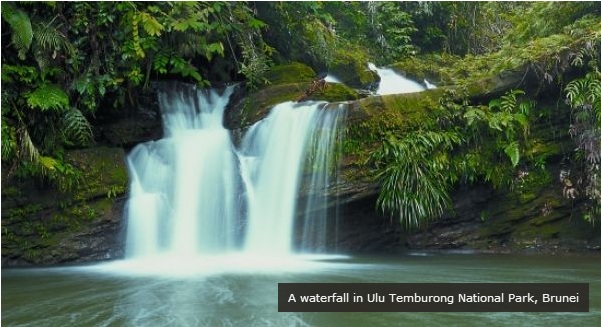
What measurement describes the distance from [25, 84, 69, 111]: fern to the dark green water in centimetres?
203

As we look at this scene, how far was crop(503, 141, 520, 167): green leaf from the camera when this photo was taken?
7.08m

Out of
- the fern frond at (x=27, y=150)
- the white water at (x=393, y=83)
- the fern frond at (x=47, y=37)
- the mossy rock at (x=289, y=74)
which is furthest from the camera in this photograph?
the white water at (x=393, y=83)

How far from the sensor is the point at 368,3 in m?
12.4

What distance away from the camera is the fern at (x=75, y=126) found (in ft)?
23.1

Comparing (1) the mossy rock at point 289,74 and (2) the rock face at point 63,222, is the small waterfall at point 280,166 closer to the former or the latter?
(1) the mossy rock at point 289,74

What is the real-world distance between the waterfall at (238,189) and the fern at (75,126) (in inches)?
28.3

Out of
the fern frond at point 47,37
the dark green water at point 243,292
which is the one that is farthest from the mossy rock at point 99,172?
the fern frond at point 47,37

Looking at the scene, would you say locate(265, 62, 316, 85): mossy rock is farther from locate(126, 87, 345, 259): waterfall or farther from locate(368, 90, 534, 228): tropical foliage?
locate(368, 90, 534, 228): tropical foliage

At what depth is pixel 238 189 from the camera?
715cm

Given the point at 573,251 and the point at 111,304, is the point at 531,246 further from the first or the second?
the point at 111,304

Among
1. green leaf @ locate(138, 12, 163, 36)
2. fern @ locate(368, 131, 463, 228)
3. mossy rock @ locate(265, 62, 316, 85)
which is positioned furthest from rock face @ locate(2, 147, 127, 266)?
fern @ locate(368, 131, 463, 228)

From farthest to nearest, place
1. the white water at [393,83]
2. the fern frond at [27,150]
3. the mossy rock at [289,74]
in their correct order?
the white water at [393,83]
the mossy rock at [289,74]
the fern frond at [27,150]

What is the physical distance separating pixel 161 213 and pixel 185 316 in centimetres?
334

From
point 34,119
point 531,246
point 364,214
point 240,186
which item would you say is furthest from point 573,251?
point 34,119
